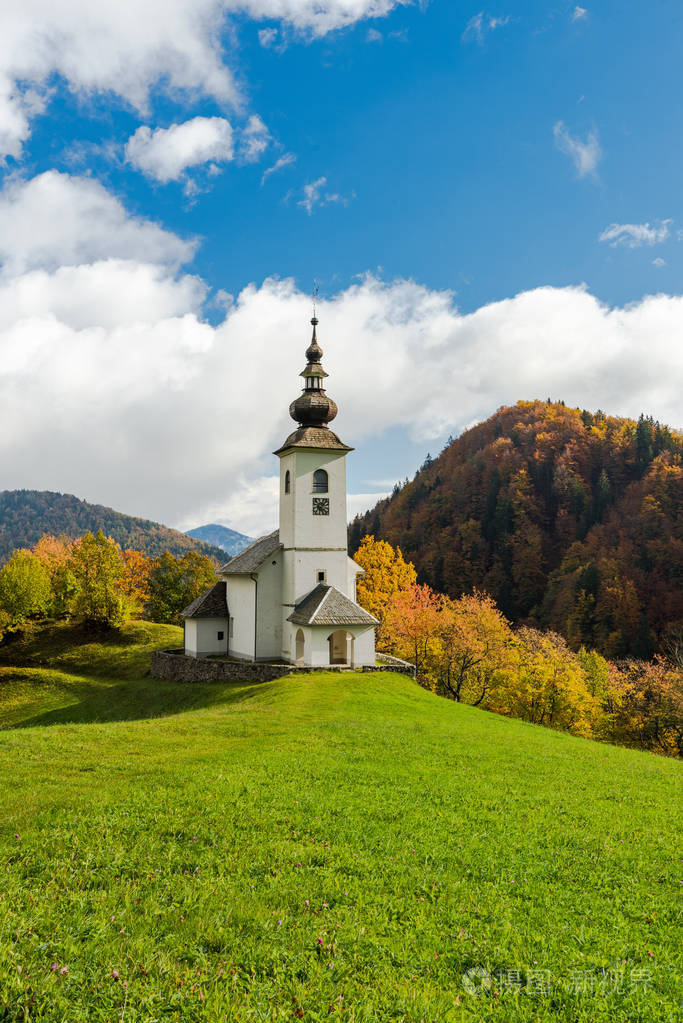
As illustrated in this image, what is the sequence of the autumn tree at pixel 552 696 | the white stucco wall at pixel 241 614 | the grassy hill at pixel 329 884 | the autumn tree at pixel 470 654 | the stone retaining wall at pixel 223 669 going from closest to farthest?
the grassy hill at pixel 329 884 < the stone retaining wall at pixel 223 669 < the white stucco wall at pixel 241 614 < the autumn tree at pixel 470 654 < the autumn tree at pixel 552 696

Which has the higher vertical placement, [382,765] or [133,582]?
[133,582]

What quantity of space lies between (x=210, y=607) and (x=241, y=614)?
8.85ft

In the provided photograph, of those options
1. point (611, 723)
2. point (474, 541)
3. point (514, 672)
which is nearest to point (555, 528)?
point (474, 541)

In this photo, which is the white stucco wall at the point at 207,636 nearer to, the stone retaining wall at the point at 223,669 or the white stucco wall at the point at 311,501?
the stone retaining wall at the point at 223,669

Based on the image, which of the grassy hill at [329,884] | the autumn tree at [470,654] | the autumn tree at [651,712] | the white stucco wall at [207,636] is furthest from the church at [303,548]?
the autumn tree at [651,712]

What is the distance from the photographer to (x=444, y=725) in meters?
18.7

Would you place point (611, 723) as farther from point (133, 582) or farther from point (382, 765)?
point (133, 582)

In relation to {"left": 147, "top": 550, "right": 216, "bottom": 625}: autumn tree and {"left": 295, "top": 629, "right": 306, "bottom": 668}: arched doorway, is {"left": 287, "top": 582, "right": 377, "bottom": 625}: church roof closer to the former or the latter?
{"left": 295, "top": 629, "right": 306, "bottom": 668}: arched doorway

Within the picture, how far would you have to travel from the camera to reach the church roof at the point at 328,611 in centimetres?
2817

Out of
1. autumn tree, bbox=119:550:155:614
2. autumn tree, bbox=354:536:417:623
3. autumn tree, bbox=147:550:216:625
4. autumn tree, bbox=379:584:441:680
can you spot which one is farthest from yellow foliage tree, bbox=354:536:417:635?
autumn tree, bbox=119:550:155:614

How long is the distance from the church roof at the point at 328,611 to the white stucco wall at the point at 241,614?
9.19ft

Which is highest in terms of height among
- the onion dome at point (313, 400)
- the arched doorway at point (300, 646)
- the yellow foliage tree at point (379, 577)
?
the onion dome at point (313, 400)

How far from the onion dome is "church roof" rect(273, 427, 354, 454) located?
56 cm

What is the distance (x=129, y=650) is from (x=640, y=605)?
173 ft
